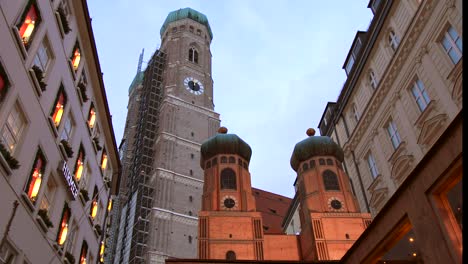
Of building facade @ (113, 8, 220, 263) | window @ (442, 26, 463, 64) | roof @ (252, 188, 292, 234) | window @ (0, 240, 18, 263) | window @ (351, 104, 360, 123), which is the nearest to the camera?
window @ (0, 240, 18, 263)

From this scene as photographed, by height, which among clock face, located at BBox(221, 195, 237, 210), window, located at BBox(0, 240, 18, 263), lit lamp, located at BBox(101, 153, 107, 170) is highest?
clock face, located at BBox(221, 195, 237, 210)

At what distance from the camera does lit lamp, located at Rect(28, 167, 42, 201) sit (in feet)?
55.6

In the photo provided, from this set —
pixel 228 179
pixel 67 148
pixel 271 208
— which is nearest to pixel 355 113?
pixel 228 179

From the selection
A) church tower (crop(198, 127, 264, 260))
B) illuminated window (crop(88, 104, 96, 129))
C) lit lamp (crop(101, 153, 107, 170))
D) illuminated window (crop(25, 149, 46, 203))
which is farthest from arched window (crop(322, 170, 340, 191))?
illuminated window (crop(25, 149, 46, 203))

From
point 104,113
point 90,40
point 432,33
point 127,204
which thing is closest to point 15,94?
point 90,40

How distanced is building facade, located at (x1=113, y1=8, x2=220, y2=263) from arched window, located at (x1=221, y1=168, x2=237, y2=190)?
20510mm

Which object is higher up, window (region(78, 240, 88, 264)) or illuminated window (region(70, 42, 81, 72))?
illuminated window (region(70, 42, 81, 72))

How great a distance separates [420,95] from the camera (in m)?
24.1

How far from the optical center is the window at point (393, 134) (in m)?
26.3

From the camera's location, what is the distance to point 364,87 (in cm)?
3098

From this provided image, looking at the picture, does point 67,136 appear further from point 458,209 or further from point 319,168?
point 319,168

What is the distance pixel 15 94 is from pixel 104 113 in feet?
39.3

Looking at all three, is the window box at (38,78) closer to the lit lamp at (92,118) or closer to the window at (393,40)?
the lit lamp at (92,118)

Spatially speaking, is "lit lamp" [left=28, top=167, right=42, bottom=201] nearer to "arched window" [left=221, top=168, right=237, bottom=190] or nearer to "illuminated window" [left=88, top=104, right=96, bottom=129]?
"illuminated window" [left=88, top=104, right=96, bottom=129]
